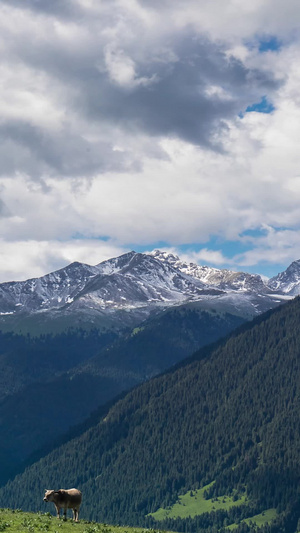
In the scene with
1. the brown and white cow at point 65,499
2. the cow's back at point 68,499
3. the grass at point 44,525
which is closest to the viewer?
the grass at point 44,525

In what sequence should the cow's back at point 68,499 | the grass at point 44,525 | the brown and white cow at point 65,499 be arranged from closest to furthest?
the grass at point 44,525 < the brown and white cow at point 65,499 < the cow's back at point 68,499

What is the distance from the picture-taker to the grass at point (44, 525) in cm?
5700

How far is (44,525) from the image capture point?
58.2 meters

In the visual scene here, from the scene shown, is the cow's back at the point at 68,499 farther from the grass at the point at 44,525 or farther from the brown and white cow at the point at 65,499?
the grass at the point at 44,525

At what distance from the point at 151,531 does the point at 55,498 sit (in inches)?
393

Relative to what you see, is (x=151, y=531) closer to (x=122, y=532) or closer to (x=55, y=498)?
(x=122, y=532)

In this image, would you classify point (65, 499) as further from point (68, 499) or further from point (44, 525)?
point (44, 525)

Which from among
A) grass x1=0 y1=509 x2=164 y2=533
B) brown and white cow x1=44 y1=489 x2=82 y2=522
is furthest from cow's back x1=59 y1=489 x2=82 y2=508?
grass x1=0 y1=509 x2=164 y2=533

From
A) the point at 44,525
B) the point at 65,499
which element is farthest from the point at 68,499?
the point at 44,525

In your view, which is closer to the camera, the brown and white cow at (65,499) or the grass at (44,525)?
the grass at (44,525)

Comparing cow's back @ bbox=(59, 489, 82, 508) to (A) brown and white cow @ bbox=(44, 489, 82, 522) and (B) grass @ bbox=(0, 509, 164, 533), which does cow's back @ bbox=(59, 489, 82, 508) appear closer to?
(A) brown and white cow @ bbox=(44, 489, 82, 522)

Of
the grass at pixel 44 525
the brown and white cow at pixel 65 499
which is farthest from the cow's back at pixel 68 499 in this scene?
the grass at pixel 44 525

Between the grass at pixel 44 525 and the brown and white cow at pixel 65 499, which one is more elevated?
the brown and white cow at pixel 65 499

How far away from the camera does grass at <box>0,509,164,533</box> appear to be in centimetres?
5700
